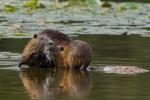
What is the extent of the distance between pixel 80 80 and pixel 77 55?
0.91 m

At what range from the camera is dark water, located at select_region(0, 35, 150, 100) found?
7.20m

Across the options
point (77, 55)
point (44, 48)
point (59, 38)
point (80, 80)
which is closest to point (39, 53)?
point (44, 48)

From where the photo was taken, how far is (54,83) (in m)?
8.23

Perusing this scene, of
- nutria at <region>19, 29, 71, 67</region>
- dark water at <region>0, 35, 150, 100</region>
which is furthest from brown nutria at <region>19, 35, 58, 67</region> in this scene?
dark water at <region>0, 35, 150, 100</region>

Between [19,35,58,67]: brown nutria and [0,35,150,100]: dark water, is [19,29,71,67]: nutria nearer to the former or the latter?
[19,35,58,67]: brown nutria

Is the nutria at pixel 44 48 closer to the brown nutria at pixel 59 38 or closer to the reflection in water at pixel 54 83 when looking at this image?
the brown nutria at pixel 59 38

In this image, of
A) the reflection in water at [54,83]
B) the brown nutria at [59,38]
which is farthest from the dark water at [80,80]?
the brown nutria at [59,38]

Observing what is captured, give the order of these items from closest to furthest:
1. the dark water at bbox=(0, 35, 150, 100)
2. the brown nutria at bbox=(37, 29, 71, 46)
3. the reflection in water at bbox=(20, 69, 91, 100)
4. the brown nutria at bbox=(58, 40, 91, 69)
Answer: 1. the dark water at bbox=(0, 35, 150, 100)
2. the reflection in water at bbox=(20, 69, 91, 100)
3. the brown nutria at bbox=(58, 40, 91, 69)
4. the brown nutria at bbox=(37, 29, 71, 46)

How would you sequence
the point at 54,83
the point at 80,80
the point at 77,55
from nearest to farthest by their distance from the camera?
the point at 54,83 → the point at 80,80 → the point at 77,55

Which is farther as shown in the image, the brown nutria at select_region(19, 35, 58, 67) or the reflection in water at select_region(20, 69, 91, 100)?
the brown nutria at select_region(19, 35, 58, 67)

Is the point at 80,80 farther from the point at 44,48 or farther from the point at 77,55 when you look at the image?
the point at 44,48

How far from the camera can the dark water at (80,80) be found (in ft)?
23.6

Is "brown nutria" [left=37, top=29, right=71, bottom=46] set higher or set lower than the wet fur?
higher

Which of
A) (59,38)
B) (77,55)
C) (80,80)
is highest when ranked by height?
(59,38)
